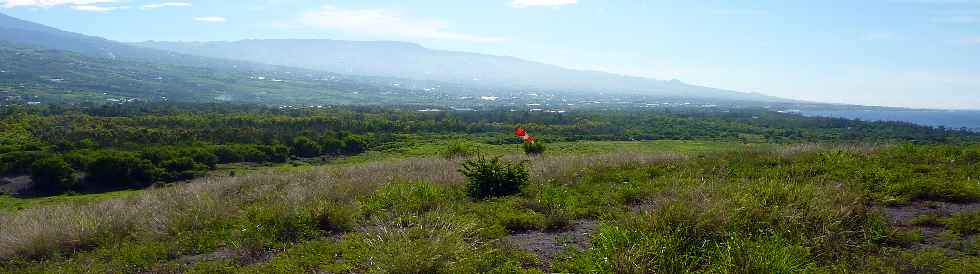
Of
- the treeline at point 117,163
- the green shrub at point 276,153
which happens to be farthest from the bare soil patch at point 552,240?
the green shrub at point 276,153

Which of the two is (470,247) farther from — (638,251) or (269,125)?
(269,125)

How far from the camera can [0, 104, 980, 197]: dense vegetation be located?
50406 millimetres

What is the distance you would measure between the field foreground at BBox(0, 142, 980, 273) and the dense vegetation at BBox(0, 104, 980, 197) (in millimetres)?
12325

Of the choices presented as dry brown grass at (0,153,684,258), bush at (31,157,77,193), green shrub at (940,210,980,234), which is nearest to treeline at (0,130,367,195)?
bush at (31,157,77,193)

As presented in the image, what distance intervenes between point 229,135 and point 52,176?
3023 centimetres

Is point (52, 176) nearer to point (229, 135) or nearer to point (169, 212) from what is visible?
point (229, 135)

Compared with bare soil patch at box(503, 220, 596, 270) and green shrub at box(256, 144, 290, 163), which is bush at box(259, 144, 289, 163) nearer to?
green shrub at box(256, 144, 290, 163)

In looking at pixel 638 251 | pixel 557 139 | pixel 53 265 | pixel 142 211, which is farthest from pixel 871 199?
pixel 557 139

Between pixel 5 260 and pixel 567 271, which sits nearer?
pixel 567 271

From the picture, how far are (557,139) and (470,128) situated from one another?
24.1 metres

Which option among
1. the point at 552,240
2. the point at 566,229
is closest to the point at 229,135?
the point at 566,229

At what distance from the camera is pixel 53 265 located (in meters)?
6.21

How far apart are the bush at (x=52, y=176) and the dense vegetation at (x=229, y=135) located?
0.10 meters

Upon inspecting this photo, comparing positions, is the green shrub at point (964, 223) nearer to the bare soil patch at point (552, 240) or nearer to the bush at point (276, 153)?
the bare soil patch at point (552, 240)
